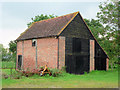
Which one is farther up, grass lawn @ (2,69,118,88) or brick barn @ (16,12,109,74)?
brick barn @ (16,12,109,74)

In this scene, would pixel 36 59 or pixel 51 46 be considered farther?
pixel 36 59

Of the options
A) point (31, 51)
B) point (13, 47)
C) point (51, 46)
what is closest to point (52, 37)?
point (51, 46)

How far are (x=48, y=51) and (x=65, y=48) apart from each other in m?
2.44

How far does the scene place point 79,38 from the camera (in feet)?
78.9

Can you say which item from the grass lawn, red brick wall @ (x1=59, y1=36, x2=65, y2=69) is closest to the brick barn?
red brick wall @ (x1=59, y1=36, x2=65, y2=69)

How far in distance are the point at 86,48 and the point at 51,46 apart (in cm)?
600

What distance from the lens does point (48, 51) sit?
2259 cm

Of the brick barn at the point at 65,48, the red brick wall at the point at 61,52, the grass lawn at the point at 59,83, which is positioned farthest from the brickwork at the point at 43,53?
the grass lawn at the point at 59,83

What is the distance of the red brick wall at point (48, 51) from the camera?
21.7 m

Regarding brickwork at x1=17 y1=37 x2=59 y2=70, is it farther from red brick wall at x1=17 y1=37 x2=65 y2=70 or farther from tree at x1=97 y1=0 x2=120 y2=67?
tree at x1=97 y1=0 x2=120 y2=67

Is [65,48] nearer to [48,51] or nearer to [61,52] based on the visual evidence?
[61,52]

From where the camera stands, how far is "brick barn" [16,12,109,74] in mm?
21828

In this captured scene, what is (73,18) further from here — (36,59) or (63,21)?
(36,59)

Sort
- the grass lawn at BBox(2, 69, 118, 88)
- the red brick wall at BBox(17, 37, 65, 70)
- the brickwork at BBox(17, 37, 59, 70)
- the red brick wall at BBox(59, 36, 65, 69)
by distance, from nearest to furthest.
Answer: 1. the grass lawn at BBox(2, 69, 118, 88)
2. the red brick wall at BBox(59, 36, 65, 69)
3. the red brick wall at BBox(17, 37, 65, 70)
4. the brickwork at BBox(17, 37, 59, 70)
